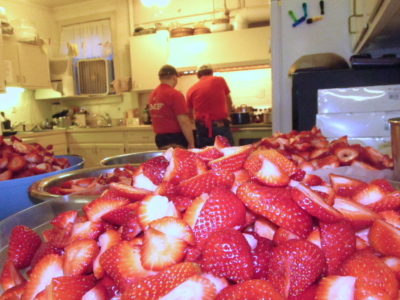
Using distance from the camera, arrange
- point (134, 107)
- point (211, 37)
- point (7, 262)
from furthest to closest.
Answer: point (134, 107)
point (211, 37)
point (7, 262)

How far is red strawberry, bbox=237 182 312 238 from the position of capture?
0.46 metres

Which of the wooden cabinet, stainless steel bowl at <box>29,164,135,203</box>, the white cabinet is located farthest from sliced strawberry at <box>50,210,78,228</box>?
the wooden cabinet

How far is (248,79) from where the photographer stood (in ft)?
15.7

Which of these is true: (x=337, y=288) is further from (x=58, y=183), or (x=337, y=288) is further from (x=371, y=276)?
(x=58, y=183)

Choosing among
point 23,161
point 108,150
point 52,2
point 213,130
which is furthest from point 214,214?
point 52,2

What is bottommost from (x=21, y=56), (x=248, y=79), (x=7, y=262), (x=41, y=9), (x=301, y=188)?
(x=7, y=262)

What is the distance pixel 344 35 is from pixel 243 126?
175 centimetres

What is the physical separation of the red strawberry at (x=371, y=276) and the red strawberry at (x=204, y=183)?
8.2 inches

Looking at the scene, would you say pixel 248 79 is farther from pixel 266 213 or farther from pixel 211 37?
pixel 266 213

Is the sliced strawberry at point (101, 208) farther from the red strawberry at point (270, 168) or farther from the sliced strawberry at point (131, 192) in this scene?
the red strawberry at point (270, 168)

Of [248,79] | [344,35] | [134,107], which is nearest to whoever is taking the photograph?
[344,35]

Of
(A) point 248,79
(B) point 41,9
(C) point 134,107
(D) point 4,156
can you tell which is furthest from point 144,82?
(D) point 4,156

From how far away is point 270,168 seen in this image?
53cm

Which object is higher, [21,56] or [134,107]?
[21,56]
